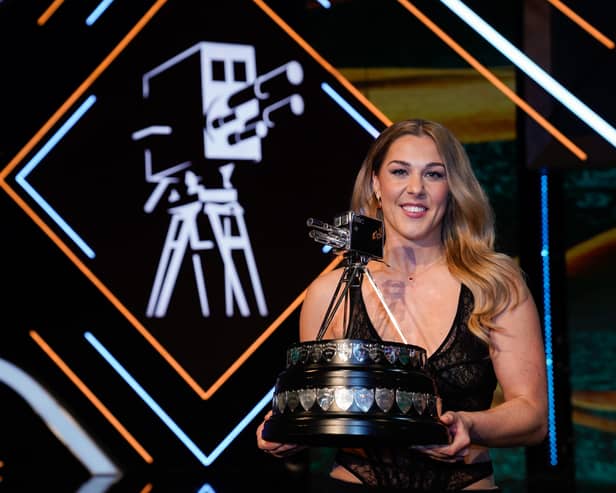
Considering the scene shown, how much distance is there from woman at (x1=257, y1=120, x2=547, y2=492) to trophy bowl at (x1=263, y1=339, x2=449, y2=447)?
0.11 meters

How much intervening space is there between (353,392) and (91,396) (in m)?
2.61

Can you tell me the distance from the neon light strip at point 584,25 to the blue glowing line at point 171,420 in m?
1.97

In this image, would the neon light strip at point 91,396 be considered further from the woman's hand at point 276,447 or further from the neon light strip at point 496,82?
the woman's hand at point 276,447

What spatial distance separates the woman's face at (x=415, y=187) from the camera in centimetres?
163

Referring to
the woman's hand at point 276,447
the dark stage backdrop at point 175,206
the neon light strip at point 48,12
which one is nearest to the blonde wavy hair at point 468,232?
the woman's hand at point 276,447

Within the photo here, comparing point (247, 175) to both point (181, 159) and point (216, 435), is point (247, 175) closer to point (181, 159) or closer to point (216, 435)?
point (181, 159)

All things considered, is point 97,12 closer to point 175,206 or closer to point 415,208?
point 175,206

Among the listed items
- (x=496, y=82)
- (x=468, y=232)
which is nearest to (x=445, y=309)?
(x=468, y=232)

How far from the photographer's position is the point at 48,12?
149 inches

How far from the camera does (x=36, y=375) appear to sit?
368 centimetres

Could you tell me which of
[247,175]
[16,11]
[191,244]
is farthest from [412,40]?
[16,11]

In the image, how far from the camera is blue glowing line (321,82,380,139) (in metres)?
3.98

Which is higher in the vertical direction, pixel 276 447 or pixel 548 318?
pixel 548 318

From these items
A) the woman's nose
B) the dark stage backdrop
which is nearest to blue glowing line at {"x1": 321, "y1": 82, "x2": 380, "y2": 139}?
the dark stage backdrop
